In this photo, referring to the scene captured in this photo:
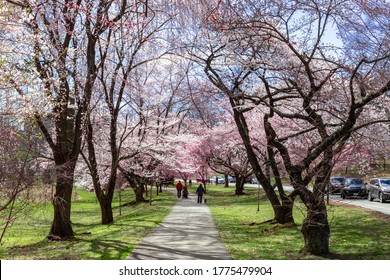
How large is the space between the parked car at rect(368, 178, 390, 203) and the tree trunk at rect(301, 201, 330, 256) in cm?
1734

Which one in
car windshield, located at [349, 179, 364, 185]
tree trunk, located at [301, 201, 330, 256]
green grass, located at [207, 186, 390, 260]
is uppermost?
car windshield, located at [349, 179, 364, 185]

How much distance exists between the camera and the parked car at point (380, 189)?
24759 millimetres

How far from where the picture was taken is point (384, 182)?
25.5m

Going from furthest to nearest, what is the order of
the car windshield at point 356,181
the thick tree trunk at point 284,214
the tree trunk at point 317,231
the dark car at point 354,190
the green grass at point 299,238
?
the car windshield at point 356,181, the dark car at point 354,190, the thick tree trunk at point 284,214, the green grass at point 299,238, the tree trunk at point 317,231

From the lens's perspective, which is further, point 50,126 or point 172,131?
point 172,131

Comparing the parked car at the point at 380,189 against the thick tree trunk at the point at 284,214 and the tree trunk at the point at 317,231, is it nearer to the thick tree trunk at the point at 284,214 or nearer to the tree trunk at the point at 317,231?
the thick tree trunk at the point at 284,214

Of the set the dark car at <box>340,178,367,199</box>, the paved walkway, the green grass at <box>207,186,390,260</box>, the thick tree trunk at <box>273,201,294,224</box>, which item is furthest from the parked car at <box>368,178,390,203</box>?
the paved walkway

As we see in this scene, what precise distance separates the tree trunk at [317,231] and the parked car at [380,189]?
1734 centimetres

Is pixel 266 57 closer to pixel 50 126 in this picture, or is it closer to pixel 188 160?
pixel 50 126

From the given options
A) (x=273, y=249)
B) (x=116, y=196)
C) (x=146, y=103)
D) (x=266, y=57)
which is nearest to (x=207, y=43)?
(x=266, y=57)

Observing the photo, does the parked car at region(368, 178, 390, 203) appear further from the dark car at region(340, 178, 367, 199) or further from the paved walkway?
the paved walkway

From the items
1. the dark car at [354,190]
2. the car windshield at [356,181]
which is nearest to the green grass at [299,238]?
the dark car at [354,190]

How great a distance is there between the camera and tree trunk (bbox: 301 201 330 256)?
30.0ft

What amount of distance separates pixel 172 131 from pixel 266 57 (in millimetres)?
24581
